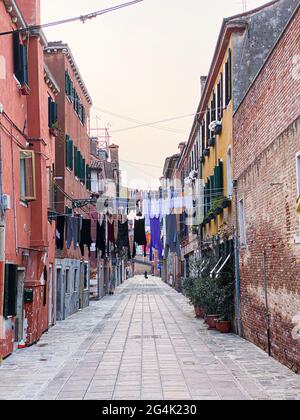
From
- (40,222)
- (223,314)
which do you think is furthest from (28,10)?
(223,314)

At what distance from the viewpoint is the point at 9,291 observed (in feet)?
44.1

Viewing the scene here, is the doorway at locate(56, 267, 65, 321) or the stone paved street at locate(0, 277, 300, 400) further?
the doorway at locate(56, 267, 65, 321)

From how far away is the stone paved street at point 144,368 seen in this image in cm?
961

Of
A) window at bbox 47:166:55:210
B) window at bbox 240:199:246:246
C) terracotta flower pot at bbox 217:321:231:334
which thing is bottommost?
terracotta flower pot at bbox 217:321:231:334

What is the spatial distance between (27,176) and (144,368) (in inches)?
232

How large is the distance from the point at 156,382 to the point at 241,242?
7.05m

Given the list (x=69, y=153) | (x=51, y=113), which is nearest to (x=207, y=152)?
(x=69, y=153)

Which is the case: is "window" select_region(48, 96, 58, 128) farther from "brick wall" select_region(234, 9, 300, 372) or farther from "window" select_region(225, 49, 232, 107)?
"brick wall" select_region(234, 9, 300, 372)

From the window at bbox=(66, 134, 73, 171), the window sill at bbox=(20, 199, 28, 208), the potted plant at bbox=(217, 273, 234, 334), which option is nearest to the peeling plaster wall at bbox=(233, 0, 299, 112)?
the potted plant at bbox=(217, 273, 234, 334)

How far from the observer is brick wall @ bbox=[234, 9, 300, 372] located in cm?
1079

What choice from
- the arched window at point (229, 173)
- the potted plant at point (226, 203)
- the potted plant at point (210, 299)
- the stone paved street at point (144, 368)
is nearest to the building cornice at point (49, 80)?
the arched window at point (229, 173)

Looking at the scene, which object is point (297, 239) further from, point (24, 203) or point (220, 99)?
point (220, 99)

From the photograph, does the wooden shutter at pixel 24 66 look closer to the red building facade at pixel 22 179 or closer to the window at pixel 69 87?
the red building facade at pixel 22 179

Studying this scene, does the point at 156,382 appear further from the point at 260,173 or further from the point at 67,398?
the point at 260,173
